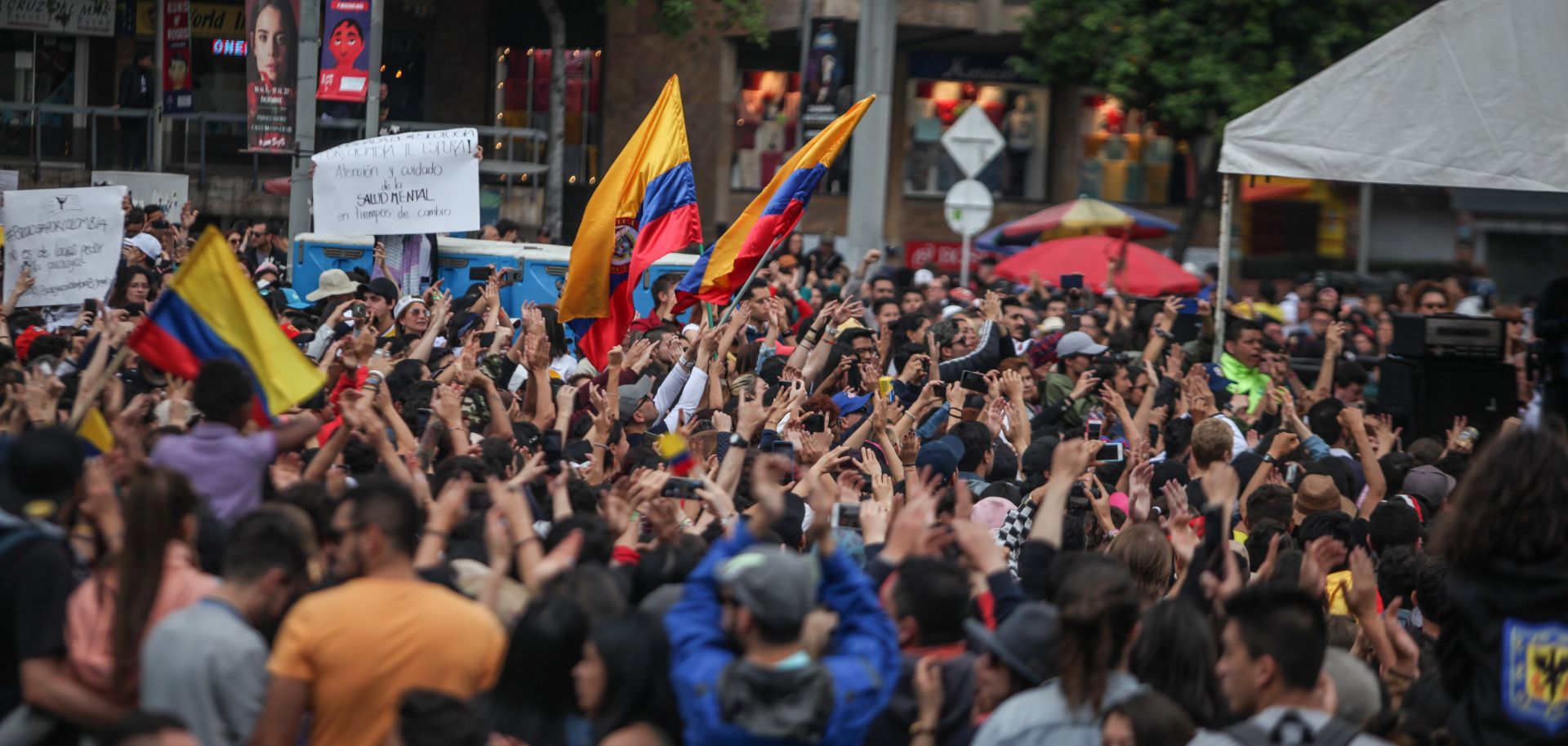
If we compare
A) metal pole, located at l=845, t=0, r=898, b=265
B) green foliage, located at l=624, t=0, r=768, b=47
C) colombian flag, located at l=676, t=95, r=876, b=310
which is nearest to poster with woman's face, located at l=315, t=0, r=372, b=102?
metal pole, located at l=845, t=0, r=898, b=265

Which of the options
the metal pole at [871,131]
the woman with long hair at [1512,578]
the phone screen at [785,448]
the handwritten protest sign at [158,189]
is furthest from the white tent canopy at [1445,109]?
the handwritten protest sign at [158,189]

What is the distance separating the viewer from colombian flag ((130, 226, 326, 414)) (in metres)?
5.77

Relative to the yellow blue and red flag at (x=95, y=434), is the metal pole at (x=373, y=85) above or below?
above

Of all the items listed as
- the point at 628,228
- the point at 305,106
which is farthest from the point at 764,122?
the point at 628,228

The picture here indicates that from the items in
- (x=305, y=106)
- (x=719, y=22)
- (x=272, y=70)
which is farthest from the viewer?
(x=719, y=22)

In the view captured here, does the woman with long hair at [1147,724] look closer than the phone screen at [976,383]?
Yes

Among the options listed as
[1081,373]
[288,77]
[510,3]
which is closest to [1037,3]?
[510,3]

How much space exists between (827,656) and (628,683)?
1.56 feet

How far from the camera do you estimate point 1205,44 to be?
90.9 ft

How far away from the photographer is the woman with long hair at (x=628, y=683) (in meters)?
4.05

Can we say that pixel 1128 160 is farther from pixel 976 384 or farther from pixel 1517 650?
pixel 1517 650

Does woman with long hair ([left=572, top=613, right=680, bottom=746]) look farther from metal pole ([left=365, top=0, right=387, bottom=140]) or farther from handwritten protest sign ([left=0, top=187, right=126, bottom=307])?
metal pole ([left=365, top=0, right=387, bottom=140])

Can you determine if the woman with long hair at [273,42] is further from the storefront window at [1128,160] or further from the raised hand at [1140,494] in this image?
the storefront window at [1128,160]

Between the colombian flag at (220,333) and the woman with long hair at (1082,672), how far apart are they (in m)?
2.71
